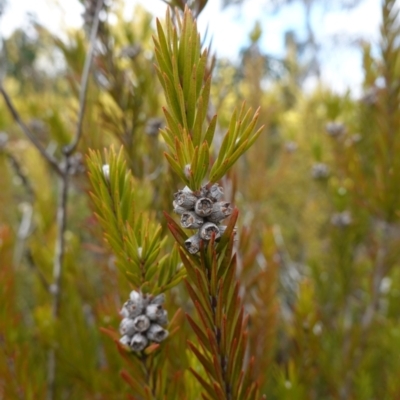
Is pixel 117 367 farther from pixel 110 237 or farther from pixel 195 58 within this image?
pixel 195 58

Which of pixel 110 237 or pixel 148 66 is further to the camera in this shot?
pixel 148 66

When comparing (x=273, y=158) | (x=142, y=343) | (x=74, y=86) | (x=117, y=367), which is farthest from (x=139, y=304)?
(x=273, y=158)

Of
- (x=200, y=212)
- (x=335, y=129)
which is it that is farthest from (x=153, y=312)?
(x=335, y=129)

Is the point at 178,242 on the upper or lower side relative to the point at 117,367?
upper

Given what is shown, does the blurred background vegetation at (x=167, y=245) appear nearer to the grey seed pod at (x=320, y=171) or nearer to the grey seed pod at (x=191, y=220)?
the grey seed pod at (x=320, y=171)

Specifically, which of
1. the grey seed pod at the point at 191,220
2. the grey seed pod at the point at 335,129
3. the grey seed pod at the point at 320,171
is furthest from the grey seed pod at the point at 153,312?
the grey seed pod at the point at 320,171

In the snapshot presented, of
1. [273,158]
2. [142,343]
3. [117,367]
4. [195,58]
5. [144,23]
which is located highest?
[144,23]

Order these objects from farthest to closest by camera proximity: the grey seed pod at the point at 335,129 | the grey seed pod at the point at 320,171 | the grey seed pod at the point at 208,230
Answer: the grey seed pod at the point at 320,171, the grey seed pod at the point at 335,129, the grey seed pod at the point at 208,230

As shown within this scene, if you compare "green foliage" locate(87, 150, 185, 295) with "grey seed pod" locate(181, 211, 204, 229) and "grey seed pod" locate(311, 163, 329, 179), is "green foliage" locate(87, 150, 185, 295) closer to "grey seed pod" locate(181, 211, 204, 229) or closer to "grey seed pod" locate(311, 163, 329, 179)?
"grey seed pod" locate(181, 211, 204, 229)
